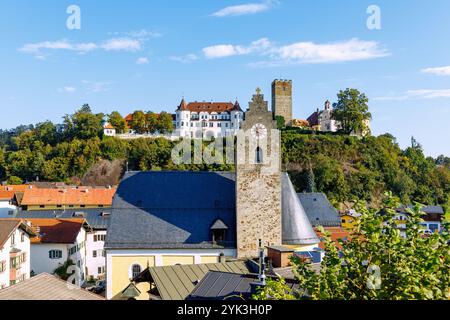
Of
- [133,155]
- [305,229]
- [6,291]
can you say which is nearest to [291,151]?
[133,155]

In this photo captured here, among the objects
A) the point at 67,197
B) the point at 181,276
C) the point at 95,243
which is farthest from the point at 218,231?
the point at 67,197

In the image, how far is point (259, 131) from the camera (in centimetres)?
2592

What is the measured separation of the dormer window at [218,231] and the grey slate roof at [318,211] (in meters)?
19.7

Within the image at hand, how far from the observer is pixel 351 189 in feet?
239

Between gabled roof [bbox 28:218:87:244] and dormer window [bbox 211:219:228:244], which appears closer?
dormer window [bbox 211:219:228:244]

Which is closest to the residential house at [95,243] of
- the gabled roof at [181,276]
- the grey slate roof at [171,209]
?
the grey slate roof at [171,209]

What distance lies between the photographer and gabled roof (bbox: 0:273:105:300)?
10069mm

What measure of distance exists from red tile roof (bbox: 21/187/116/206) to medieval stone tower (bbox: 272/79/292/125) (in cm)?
4185

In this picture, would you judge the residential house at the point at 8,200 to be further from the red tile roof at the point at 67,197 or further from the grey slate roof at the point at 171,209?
the grey slate roof at the point at 171,209

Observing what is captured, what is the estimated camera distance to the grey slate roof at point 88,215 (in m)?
47.3

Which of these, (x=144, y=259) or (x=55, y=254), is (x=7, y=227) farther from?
(x=144, y=259)

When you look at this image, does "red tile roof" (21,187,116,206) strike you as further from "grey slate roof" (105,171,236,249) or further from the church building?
the church building

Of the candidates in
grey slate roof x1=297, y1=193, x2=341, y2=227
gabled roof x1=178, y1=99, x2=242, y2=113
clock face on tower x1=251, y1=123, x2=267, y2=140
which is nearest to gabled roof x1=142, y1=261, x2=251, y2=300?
clock face on tower x1=251, y1=123, x2=267, y2=140

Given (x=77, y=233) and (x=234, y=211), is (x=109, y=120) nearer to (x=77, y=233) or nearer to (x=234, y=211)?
(x=77, y=233)
